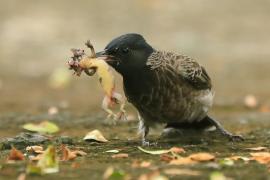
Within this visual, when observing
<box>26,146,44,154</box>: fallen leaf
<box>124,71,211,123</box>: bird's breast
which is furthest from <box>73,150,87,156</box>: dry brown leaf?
<box>124,71,211,123</box>: bird's breast

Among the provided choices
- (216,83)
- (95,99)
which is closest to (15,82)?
(95,99)

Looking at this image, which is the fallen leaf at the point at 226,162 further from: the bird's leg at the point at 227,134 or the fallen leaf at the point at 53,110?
the fallen leaf at the point at 53,110

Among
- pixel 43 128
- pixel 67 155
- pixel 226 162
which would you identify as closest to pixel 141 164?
pixel 226 162

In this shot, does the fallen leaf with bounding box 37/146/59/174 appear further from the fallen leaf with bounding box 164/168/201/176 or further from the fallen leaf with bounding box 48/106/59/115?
the fallen leaf with bounding box 48/106/59/115

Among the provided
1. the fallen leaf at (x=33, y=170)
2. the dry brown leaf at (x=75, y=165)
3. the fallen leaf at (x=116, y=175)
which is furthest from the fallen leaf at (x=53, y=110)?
the fallen leaf at (x=116, y=175)

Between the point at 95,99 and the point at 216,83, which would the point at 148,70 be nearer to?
the point at 95,99

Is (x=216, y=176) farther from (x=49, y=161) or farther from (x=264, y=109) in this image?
(x=264, y=109)
